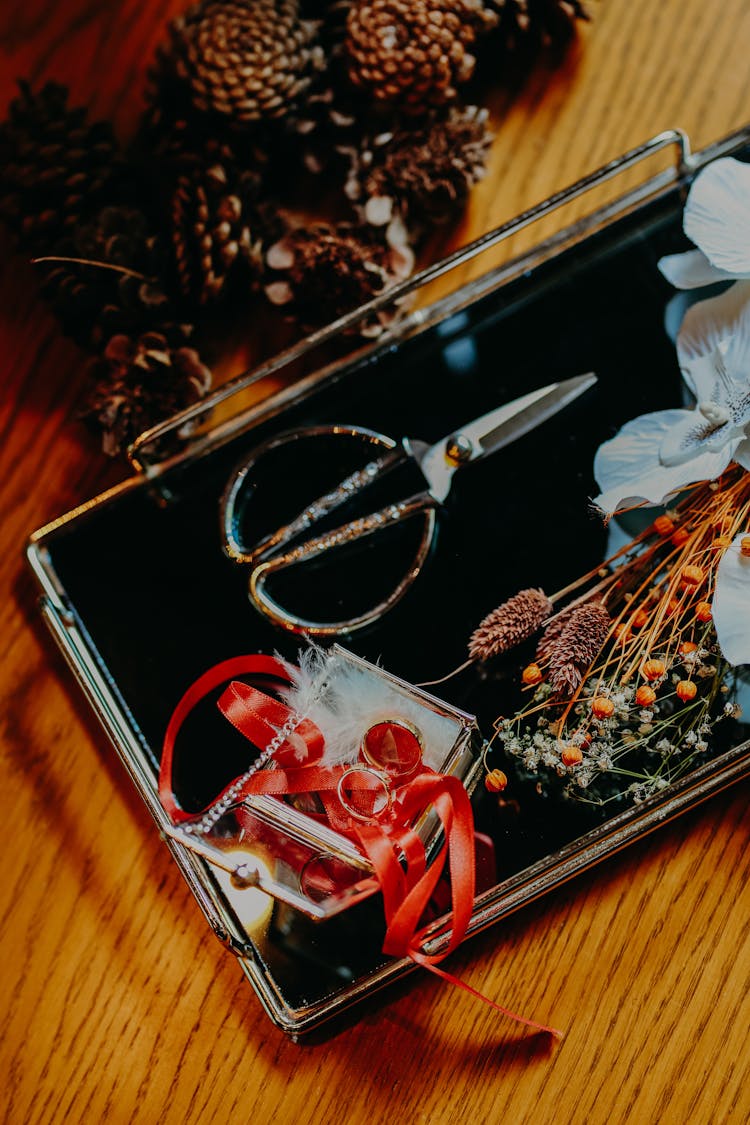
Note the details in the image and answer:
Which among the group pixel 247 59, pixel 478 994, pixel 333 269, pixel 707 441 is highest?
pixel 247 59

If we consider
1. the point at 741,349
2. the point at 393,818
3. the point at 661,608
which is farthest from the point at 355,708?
the point at 741,349

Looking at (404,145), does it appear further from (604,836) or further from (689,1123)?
(689,1123)

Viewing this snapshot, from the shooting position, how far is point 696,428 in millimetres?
531

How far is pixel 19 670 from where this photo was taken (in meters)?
0.60

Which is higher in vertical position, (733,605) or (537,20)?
(537,20)

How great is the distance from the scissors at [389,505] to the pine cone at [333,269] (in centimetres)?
9

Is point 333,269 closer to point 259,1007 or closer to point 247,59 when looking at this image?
point 247,59

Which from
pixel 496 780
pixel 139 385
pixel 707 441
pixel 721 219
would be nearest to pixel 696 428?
pixel 707 441

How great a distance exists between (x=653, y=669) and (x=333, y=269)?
0.30 m

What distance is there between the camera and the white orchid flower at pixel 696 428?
0.51 m

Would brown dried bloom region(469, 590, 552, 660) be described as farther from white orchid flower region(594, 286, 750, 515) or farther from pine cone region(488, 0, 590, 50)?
pine cone region(488, 0, 590, 50)

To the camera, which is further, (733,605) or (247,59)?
(247,59)

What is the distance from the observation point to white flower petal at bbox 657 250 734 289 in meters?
0.56

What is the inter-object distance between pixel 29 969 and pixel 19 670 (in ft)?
0.57
